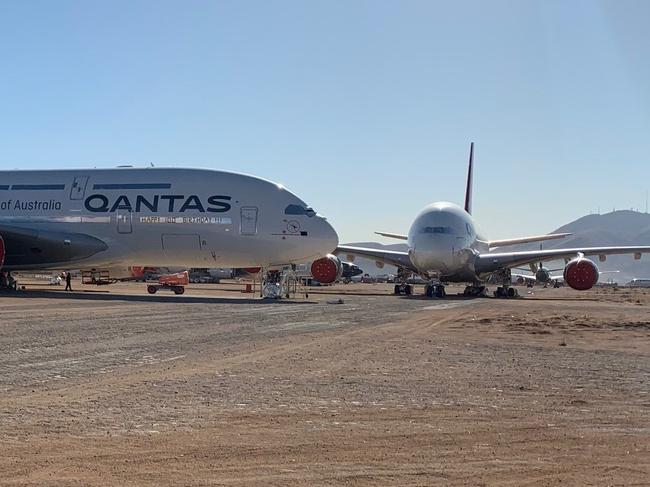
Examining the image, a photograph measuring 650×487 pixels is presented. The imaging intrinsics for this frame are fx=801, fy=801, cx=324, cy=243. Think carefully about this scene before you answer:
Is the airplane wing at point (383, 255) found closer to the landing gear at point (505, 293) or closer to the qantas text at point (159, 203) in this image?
the landing gear at point (505, 293)

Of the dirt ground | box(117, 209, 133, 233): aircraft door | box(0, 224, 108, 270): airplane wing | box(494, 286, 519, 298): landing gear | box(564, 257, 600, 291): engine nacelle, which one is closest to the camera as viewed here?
the dirt ground

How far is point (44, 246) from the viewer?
30719 millimetres

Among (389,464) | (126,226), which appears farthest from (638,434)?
(126,226)

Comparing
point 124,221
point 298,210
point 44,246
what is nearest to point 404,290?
point 298,210

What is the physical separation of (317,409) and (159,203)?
23827mm

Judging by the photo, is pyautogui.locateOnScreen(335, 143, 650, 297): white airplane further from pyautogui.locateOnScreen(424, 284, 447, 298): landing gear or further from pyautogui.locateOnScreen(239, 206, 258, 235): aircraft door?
pyautogui.locateOnScreen(239, 206, 258, 235): aircraft door

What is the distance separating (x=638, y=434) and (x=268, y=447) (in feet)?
9.58

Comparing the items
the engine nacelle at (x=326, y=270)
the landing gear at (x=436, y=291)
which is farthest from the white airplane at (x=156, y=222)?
the landing gear at (x=436, y=291)

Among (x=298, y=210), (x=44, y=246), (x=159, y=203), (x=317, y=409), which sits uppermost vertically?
(x=159, y=203)

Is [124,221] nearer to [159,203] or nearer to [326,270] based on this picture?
[159,203]

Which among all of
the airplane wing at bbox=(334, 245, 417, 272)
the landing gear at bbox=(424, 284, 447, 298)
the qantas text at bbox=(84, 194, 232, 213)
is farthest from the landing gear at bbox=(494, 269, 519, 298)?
the qantas text at bbox=(84, 194, 232, 213)

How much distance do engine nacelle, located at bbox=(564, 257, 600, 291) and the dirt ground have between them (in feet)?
84.7

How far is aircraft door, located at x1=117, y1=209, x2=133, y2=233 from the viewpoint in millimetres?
30272

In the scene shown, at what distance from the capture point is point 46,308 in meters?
20.7
